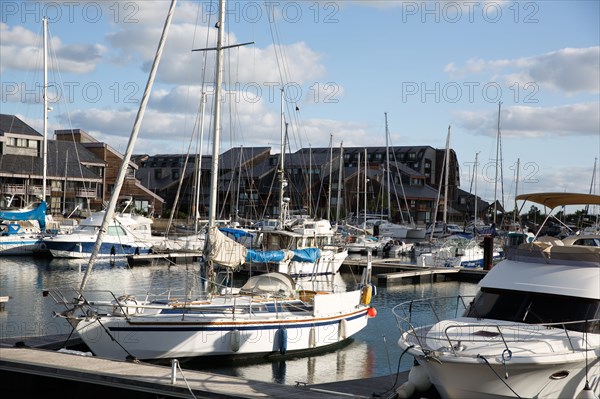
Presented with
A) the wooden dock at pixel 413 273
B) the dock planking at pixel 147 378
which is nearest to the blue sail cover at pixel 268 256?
the wooden dock at pixel 413 273

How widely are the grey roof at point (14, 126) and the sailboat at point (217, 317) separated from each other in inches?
2275

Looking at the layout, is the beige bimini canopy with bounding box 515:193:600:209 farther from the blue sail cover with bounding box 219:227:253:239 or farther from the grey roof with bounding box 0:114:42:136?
the grey roof with bounding box 0:114:42:136

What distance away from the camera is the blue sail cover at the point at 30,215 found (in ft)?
201

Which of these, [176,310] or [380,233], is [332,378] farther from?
[380,233]

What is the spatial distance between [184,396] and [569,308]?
7.74 m

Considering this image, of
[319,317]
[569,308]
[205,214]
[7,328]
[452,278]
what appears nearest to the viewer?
[569,308]

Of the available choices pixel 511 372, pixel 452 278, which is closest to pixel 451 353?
pixel 511 372

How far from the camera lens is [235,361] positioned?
23562mm

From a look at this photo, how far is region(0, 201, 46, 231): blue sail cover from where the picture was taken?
61213 mm

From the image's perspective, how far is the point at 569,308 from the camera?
14922 mm

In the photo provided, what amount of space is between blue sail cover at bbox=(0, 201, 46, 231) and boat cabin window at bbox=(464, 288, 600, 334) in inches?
2057

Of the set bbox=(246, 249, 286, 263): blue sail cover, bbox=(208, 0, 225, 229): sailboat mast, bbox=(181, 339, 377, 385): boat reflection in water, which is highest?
bbox=(208, 0, 225, 229): sailboat mast

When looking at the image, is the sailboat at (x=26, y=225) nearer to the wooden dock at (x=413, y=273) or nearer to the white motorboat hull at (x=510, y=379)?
the wooden dock at (x=413, y=273)

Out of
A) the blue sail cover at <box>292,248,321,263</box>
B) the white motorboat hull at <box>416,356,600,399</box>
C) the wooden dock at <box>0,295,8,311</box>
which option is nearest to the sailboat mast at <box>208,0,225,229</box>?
the wooden dock at <box>0,295,8,311</box>
